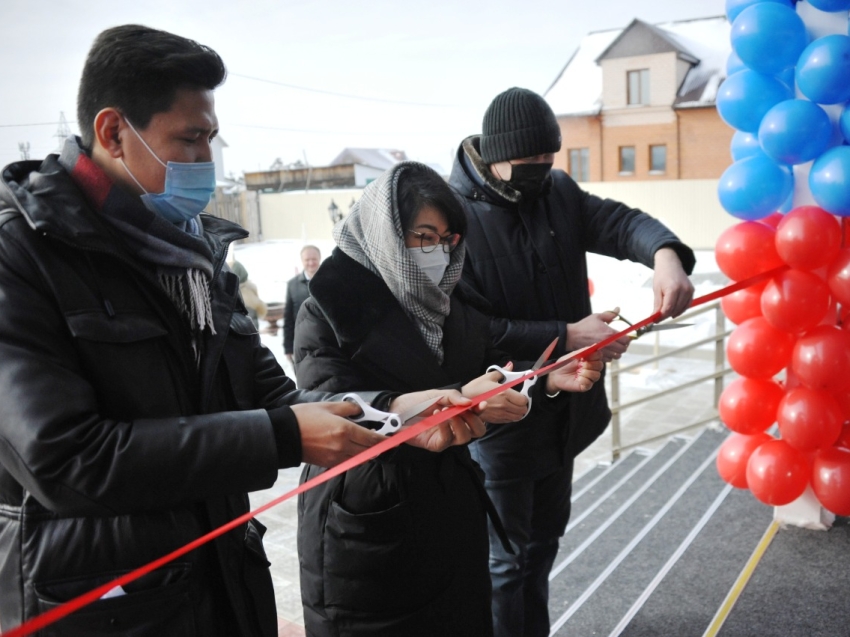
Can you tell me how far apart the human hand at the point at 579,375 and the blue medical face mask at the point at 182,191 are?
3.26 ft

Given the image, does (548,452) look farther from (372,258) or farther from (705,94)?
(705,94)

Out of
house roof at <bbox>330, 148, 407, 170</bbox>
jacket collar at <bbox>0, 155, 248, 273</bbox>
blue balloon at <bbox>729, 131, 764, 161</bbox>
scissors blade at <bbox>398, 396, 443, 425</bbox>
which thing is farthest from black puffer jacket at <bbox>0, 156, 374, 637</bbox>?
house roof at <bbox>330, 148, 407, 170</bbox>

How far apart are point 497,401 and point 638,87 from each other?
7093mm

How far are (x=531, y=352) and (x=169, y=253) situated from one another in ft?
3.85

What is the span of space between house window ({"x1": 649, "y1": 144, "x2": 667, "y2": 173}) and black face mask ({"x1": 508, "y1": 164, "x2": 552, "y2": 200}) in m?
5.87

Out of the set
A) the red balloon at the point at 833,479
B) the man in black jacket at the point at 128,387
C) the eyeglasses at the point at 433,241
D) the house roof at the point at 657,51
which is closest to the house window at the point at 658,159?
the house roof at the point at 657,51

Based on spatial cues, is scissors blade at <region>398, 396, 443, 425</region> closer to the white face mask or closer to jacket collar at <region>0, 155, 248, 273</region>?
the white face mask

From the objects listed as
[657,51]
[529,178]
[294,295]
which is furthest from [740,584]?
[657,51]

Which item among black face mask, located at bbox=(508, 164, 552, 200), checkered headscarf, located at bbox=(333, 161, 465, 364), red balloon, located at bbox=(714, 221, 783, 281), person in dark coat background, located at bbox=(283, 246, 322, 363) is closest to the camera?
checkered headscarf, located at bbox=(333, 161, 465, 364)

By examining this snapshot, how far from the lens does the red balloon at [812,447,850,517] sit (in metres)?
2.48

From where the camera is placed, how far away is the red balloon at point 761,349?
2.59 m

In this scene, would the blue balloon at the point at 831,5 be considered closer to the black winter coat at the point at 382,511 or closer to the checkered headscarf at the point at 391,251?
the checkered headscarf at the point at 391,251

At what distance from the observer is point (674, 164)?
750cm

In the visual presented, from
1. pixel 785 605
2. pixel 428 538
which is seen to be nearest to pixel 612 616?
pixel 785 605
